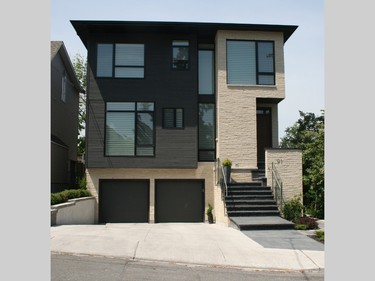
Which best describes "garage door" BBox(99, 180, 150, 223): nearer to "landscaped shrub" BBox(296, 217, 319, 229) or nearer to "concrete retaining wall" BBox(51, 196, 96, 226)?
"concrete retaining wall" BBox(51, 196, 96, 226)

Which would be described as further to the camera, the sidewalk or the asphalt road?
the sidewalk

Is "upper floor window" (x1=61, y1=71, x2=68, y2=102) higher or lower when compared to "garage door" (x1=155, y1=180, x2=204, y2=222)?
higher

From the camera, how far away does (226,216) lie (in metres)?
15.4

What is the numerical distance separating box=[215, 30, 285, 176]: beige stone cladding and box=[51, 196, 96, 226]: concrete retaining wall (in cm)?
592

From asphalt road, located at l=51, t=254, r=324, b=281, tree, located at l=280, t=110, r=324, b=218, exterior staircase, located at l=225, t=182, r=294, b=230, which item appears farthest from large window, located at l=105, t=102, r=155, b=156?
asphalt road, located at l=51, t=254, r=324, b=281

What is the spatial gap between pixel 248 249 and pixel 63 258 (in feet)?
14.1

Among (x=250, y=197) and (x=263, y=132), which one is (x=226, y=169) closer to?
(x=250, y=197)

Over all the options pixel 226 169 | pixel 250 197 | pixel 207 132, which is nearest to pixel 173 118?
pixel 207 132

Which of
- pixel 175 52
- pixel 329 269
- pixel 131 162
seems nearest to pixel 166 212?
pixel 131 162

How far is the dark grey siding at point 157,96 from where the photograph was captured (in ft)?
59.8

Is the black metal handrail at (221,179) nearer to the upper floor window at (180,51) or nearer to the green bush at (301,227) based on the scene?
the green bush at (301,227)

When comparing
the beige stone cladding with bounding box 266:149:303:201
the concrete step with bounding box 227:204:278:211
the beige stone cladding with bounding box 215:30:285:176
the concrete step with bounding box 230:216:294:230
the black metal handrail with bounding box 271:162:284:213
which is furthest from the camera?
the beige stone cladding with bounding box 215:30:285:176

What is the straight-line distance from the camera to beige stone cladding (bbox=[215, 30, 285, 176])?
1817 centimetres

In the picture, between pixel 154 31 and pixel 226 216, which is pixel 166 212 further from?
pixel 154 31
